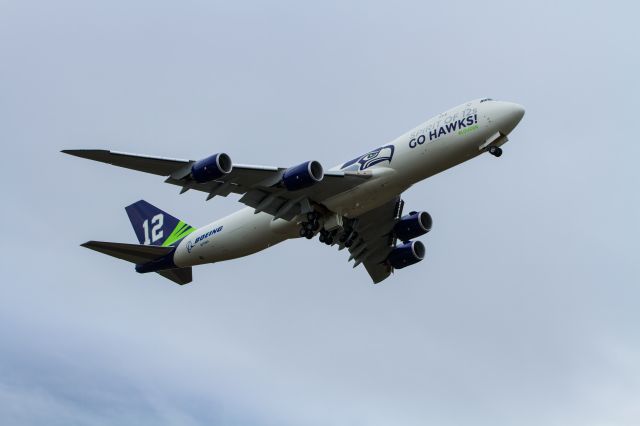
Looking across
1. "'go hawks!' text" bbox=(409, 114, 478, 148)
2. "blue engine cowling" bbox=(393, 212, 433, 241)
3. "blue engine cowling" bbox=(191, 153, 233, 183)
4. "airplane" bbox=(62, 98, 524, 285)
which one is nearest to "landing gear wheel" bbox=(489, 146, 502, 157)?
"airplane" bbox=(62, 98, 524, 285)

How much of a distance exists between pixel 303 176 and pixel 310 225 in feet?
12.9

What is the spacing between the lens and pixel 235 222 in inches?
2003

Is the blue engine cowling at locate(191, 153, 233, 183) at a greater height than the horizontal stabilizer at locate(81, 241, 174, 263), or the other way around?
the horizontal stabilizer at locate(81, 241, 174, 263)

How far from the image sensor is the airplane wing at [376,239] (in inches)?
2103

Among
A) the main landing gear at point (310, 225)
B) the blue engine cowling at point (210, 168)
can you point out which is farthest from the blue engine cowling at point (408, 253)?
the blue engine cowling at point (210, 168)

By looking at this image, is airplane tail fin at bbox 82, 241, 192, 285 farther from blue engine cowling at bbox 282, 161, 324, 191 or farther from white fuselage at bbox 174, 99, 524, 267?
blue engine cowling at bbox 282, 161, 324, 191

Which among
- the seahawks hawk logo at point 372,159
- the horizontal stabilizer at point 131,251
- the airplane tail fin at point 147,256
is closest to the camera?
the seahawks hawk logo at point 372,159

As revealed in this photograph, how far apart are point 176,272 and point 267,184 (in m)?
11.4

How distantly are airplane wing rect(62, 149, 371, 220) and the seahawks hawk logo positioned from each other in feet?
2.02

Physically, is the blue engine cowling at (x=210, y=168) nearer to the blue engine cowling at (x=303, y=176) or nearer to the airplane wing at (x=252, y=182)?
the airplane wing at (x=252, y=182)

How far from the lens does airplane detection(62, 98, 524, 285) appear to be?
44719mm

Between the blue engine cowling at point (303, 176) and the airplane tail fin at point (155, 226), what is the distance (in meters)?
10.8

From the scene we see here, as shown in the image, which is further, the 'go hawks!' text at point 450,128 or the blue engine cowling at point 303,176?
the blue engine cowling at point 303,176

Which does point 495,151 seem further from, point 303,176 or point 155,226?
point 155,226
